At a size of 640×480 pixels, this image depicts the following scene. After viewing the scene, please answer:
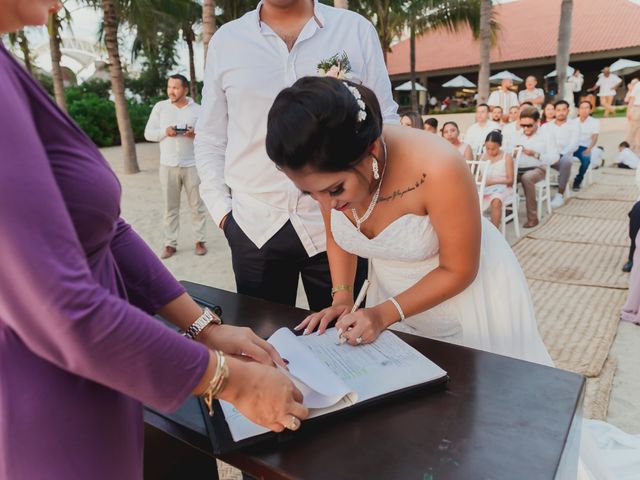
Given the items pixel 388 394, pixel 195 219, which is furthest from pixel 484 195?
pixel 388 394

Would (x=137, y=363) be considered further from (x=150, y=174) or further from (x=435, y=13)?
(x=435, y=13)

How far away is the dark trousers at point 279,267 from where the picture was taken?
1.86 metres

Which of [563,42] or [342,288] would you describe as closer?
[342,288]

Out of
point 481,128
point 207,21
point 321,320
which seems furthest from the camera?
point 481,128

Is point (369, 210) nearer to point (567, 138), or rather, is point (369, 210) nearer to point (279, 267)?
point (279, 267)

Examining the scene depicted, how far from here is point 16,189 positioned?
1.78 feet

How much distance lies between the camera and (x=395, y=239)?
1.56 meters

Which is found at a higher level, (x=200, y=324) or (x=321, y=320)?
(x=200, y=324)

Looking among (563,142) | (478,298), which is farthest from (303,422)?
(563,142)

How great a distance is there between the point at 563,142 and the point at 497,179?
9.12ft

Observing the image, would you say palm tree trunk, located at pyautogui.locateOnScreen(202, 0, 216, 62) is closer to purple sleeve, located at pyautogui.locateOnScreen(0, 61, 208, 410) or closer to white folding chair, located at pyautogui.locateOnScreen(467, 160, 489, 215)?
white folding chair, located at pyautogui.locateOnScreen(467, 160, 489, 215)

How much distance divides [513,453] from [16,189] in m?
0.90

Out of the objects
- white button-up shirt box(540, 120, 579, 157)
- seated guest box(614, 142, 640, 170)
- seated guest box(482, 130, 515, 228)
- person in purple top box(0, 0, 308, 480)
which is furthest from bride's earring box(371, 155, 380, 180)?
seated guest box(614, 142, 640, 170)

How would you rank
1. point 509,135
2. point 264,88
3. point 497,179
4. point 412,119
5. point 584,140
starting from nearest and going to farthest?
point 264,88 → point 412,119 → point 497,179 → point 509,135 → point 584,140
